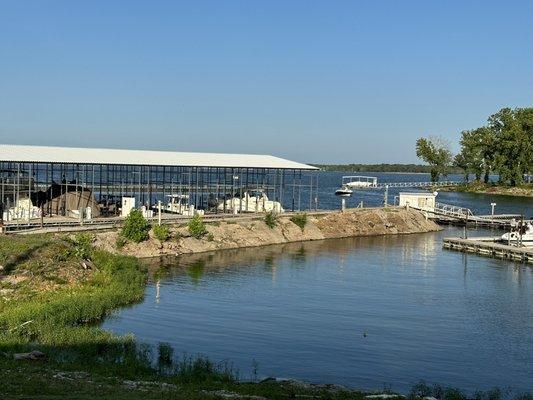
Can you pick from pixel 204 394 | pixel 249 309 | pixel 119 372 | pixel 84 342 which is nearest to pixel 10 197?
pixel 249 309

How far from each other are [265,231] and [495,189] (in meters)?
109

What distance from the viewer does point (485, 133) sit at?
522ft

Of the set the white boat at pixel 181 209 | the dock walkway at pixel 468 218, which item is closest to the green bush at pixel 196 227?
the white boat at pixel 181 209

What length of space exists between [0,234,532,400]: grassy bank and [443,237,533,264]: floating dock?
1221 inches

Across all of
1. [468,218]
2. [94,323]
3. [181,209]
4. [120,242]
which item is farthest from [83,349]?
[468,218]

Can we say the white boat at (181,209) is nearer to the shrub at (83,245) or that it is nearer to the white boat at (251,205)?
the white boat at (251,205)

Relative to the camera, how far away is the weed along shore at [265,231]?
160 ft

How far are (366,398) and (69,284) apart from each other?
19.2 m

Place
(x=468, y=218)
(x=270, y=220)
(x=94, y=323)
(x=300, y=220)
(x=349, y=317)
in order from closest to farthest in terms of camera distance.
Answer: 1. (x=94, y=323)
2. (x=349, y=317)
3. (x=270, y=220)
4. (x=300, y=220)
5. (x=468, y=218)

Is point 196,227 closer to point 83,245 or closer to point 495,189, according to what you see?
point 83,245

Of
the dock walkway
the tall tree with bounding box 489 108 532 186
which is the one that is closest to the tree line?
the tall tree with bounding box 489 108 532 186

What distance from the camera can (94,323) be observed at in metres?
29.8

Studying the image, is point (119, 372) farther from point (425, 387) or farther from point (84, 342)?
point (425, 387)

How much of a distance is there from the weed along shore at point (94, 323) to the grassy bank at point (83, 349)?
0.03 metres
